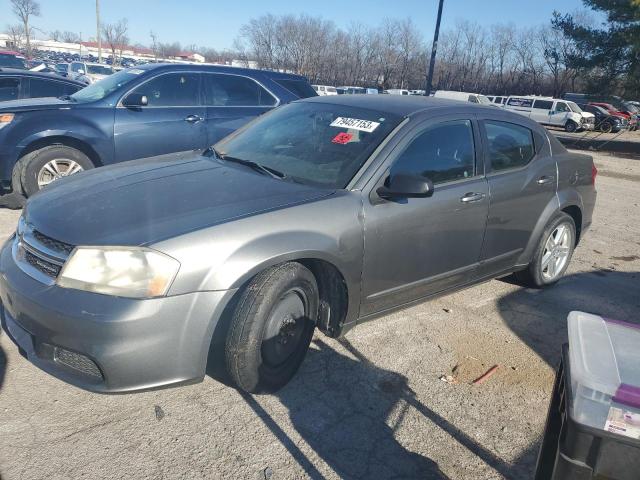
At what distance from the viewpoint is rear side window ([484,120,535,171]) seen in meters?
3.96

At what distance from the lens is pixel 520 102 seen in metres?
33.5

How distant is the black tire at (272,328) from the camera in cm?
261

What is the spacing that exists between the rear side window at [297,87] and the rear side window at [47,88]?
3455mm

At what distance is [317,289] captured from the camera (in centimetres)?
301

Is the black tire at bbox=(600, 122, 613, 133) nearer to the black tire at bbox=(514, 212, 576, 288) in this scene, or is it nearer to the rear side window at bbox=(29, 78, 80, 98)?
Answer: the black tire at bbox=(514, 212, 576, 288)

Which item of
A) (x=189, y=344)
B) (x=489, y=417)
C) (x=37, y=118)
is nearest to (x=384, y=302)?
(x=489, y=417)

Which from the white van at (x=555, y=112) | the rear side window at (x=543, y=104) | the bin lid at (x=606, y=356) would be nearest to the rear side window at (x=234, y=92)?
the bin lid at (x=606, y=356)

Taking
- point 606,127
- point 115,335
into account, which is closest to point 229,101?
point 115,335

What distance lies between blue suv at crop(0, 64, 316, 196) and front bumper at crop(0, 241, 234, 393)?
12.5 feet

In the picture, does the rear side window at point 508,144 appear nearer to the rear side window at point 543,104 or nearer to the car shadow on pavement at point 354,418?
the car shadow on pavement at point 354,418

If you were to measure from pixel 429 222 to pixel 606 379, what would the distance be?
76.1 inches

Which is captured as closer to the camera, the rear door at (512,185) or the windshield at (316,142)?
the windshield at (316,142)

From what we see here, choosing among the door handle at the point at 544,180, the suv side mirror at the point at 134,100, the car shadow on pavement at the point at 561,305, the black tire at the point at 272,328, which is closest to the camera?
the black tire at the point at 272,328

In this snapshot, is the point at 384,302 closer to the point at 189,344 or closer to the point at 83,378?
the point at 189,344
